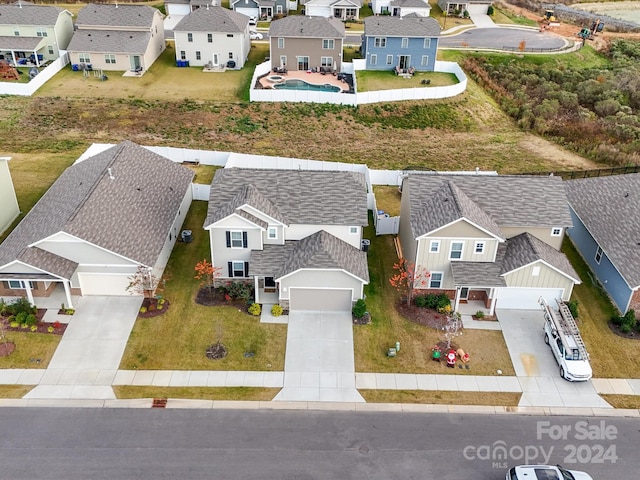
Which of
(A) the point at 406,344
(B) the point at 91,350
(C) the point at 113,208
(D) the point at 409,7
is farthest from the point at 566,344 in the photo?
(D) the point at 409,7

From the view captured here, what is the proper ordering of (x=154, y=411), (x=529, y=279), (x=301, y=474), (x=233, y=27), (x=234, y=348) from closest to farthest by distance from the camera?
(x=301, y=474)
(x=154, y=411)
(x=234, y=348)
(x=529, y=279)
(x=233, y=27)

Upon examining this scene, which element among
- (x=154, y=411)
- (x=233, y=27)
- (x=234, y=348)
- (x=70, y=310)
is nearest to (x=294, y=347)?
(x=234, y=348)

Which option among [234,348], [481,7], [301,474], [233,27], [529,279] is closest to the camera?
[301,474]

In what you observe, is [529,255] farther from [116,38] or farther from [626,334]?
[116,38]

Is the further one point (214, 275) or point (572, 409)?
point (214, 275)

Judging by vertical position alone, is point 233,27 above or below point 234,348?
above

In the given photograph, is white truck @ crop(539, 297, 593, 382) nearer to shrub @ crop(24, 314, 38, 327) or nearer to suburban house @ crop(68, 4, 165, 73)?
shrub @ crop(24, 314, 38, 327)

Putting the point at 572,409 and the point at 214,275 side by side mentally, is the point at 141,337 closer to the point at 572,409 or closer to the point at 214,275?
the point at 214,275
